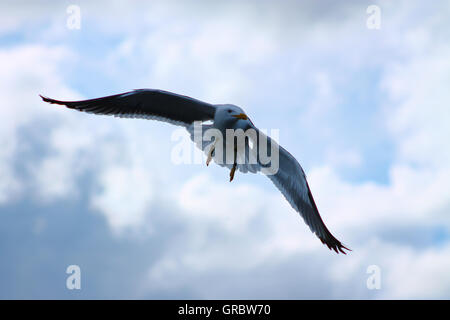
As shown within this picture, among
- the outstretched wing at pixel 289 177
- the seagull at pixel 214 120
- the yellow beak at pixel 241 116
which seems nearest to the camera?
the yellow beak at pixel 241 116

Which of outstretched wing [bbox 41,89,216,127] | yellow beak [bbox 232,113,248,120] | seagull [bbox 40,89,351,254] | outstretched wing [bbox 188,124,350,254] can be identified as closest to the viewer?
yellow beak [bbox 232,113,248,120]

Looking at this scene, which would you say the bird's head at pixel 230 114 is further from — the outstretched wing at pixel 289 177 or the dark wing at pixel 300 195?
the dark wing at pixel 300 195

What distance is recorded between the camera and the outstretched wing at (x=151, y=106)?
743 centimetres

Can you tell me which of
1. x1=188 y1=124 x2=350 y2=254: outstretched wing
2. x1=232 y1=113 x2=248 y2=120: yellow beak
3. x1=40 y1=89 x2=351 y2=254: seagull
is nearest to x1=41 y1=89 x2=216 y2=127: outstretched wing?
x1=40 y1=89 x2=351 y2=254: seagull

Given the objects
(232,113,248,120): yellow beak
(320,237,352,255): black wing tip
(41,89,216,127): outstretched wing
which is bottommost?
(320,237,352,255): black wing tip

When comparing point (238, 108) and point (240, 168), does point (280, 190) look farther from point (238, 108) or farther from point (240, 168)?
point (238, 108)

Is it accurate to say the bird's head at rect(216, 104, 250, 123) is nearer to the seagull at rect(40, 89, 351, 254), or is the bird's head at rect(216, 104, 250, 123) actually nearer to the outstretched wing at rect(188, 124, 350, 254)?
the seagull at rect(40, 89, 351, 254)

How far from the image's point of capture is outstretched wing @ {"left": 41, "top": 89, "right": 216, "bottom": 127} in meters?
7.43

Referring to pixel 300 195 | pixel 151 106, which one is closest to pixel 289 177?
pixel 300 195

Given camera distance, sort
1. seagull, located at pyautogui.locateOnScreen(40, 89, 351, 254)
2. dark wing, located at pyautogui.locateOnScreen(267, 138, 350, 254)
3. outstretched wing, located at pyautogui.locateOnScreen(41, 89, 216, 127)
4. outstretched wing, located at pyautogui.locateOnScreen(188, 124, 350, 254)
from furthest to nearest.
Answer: dark wing, located at pyautogui.locateOnScreen(267, 138, 350, 254) → outstretched wing, located at pyautogui.locateOnScreen(188, 124, 350, 254) → outstretched wing, located at pyautogui.locateOnScreen(41, 89, 216, 127) → seagull, located at pyautogui.locateOnScreen(40, 89, 351, 254)

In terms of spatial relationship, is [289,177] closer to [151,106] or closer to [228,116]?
[228,116]

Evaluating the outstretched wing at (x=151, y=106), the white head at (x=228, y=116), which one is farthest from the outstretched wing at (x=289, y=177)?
the white head at (x=228, y=116)

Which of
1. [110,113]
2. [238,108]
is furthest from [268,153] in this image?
[110,113]
